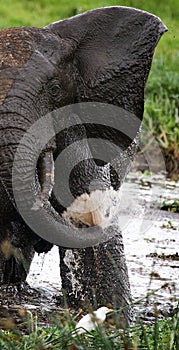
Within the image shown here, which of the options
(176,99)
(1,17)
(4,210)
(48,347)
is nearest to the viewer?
(48,347)

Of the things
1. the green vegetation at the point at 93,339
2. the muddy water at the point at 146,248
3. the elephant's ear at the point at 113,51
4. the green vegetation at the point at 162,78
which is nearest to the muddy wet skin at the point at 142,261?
the muddy water at the point at 146,248

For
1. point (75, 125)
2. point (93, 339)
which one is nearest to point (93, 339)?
point (93, 339)

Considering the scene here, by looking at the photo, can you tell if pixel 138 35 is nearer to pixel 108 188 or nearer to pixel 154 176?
pixel 108 188

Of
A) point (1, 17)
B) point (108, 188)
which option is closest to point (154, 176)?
point (108, 188)

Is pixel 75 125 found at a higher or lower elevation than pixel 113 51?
lower

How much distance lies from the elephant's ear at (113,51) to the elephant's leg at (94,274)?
0.76 m

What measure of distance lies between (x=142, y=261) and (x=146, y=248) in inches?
17.9

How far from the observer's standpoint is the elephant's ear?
216 inches

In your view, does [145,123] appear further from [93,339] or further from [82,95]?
[93,339]

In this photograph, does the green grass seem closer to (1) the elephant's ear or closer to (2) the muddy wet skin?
(2) the muddy wet skin

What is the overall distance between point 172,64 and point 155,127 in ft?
8.83

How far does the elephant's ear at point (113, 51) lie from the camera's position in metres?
5.48

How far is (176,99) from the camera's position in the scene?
42.0 ft

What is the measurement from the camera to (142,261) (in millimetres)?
7211
